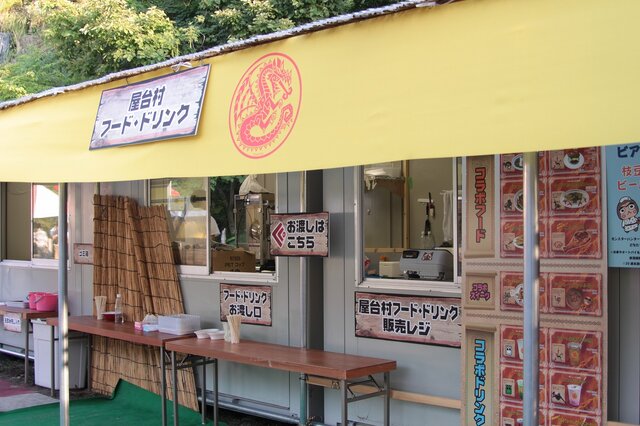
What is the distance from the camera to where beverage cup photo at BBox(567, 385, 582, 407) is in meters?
4.11

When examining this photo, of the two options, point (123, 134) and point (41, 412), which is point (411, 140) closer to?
point (123, 134)

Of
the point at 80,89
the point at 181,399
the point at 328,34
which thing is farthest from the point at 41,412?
the point at 328,34

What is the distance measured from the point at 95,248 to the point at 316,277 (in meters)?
3.21

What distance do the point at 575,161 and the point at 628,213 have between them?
0.41m

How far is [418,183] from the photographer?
715cm

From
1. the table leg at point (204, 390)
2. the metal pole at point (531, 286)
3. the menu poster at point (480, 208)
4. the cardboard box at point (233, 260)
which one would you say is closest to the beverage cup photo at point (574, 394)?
the menu poster at point (480, 208)

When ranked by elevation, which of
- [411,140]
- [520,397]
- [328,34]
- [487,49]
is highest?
[328,34]

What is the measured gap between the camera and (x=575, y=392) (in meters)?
4.11

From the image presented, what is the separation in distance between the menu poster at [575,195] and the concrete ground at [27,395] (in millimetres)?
3564

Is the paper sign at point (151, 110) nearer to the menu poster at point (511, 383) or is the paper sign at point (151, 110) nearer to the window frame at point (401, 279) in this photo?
the window frame at point (401, 279)

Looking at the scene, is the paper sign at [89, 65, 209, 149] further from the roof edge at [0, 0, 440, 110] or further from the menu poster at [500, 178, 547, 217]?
the menu poster at [500, 178, 547, 217]

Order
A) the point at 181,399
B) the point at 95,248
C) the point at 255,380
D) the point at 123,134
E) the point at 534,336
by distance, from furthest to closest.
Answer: the point at 95,248
the point at 181,399
the point at 255,380
the point at 123,134
the point at 534,336

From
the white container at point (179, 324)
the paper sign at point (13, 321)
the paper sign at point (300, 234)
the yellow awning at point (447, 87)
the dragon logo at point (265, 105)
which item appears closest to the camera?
the yellow awning at point (447, 87)

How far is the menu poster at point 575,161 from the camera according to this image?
417 cm
